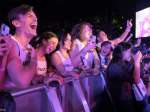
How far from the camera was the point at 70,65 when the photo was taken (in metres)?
4.11

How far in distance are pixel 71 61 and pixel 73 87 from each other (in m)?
1.54

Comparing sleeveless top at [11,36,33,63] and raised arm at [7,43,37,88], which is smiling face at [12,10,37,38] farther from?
raised arm at [7,43,37,88]

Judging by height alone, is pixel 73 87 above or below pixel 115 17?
below

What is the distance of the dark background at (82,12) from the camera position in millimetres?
7332

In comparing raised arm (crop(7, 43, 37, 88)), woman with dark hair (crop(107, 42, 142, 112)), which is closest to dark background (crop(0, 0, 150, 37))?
woman with dark hair (crop(107, 42, 142, 112))

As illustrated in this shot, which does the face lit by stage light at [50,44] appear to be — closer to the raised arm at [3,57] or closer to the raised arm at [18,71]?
the raised arm at [18,71]

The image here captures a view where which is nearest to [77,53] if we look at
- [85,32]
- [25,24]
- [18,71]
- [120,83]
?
[85,32]

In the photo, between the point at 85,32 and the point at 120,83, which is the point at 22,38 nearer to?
the point at 120,83

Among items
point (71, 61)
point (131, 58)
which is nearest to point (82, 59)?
point (71, 61)

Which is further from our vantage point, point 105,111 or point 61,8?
point 61,8

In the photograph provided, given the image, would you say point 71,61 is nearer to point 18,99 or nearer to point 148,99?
point 148,99

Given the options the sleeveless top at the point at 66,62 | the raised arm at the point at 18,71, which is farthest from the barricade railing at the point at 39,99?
the sleeveless top at the point at 66,62

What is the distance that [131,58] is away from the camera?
15.2 ft

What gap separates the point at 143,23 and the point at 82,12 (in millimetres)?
1433
